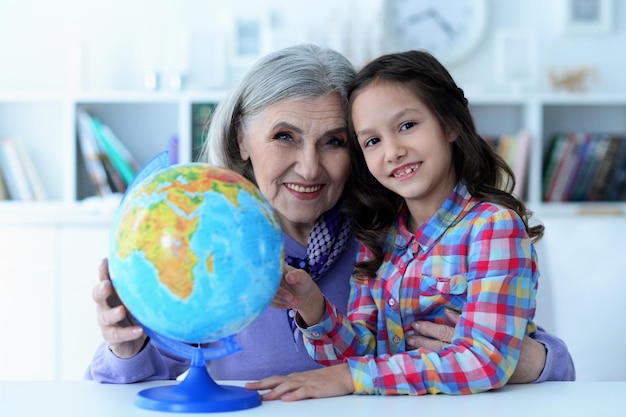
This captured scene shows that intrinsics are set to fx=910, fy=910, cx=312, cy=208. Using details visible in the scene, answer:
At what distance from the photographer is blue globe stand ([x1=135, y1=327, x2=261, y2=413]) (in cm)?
135

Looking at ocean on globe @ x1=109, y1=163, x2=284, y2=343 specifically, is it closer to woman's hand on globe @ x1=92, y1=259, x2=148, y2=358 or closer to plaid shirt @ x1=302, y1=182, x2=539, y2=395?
woman's hand on globe @ x1=92, y1=259, x2=148, y2=358

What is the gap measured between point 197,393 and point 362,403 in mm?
257

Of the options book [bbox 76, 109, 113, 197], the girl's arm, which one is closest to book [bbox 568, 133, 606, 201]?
book [bbox 76, 109, 113, 197]

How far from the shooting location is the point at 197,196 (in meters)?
1.29

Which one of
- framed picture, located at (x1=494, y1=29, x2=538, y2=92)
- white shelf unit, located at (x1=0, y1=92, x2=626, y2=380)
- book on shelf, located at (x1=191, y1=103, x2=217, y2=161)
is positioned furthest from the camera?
framed picture, located at (x1=494, y1=29, x2=538, y2=92)

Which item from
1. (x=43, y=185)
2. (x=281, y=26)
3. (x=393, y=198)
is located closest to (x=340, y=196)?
(x=393, y=198)

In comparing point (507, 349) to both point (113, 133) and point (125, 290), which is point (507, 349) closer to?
point (125, 290)

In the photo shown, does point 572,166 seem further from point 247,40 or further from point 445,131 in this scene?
point 445,131

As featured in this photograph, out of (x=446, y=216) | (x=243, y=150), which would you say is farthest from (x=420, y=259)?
(x=243, y=150)

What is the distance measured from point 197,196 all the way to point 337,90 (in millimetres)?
785

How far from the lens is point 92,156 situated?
4402 millimetres

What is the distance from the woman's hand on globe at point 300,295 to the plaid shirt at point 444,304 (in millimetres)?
35

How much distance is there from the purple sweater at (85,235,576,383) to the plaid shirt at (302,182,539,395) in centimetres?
12

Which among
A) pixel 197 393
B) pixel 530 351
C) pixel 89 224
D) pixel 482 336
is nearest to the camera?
pixel 197 393
